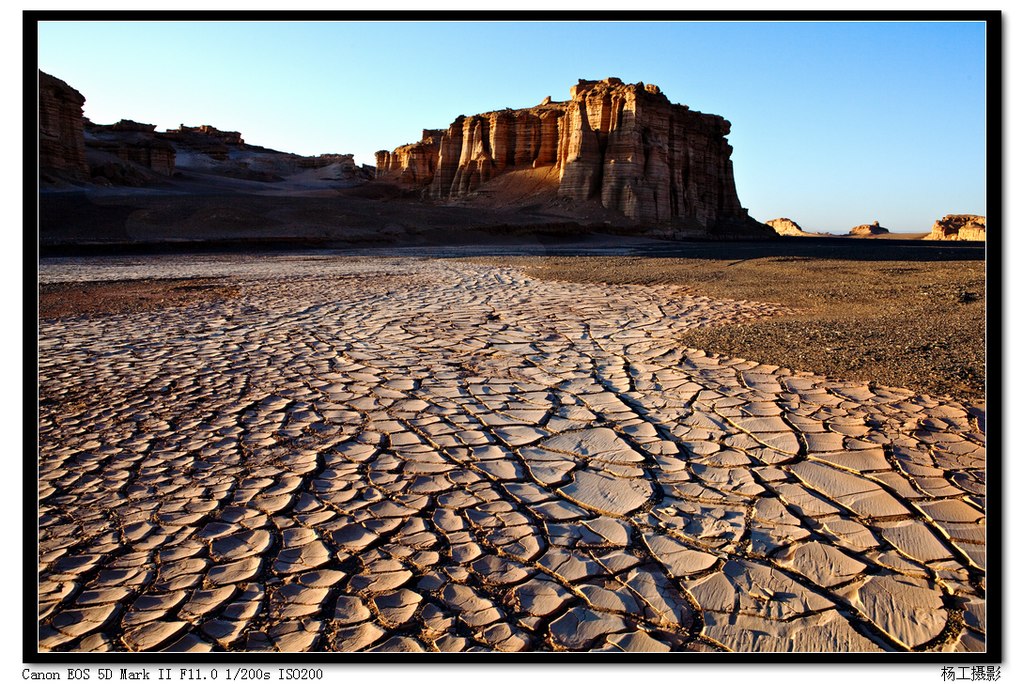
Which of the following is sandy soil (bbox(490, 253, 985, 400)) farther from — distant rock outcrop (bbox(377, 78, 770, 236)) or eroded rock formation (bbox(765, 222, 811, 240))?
eroded rock formation (bbox(765, 222, 811, 240))

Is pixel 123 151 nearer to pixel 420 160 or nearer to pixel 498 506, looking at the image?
pixel 420 160

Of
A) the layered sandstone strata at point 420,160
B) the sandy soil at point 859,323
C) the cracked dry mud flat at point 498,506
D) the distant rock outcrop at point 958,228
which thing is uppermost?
the layered sandstone strata at point 420,160

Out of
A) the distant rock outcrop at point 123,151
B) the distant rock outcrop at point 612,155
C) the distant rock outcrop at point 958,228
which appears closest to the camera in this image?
the distant rock outcrop at point 612,155

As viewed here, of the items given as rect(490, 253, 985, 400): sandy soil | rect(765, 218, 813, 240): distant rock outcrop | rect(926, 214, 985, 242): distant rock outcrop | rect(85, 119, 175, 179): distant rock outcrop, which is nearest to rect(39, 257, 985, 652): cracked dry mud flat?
rect(490, 253, 985, 400): sandy soil

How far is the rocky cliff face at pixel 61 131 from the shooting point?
29.6 m

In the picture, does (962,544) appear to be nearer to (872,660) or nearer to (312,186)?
(872,660)

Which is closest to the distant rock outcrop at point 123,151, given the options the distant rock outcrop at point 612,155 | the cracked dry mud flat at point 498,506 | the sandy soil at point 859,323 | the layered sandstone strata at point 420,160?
the layered sandstone strata at point 420,160

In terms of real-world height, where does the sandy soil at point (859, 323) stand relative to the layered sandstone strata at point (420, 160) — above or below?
below

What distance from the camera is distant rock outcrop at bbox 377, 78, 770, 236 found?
3155 centimetres

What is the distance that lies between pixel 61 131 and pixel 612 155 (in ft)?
89.2

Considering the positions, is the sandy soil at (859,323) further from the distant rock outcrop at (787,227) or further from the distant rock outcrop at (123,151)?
the distant rock outcrop at (787,227)

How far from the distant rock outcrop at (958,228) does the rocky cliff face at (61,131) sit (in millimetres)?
53822

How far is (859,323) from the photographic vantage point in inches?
220

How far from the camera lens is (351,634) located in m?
1.70
